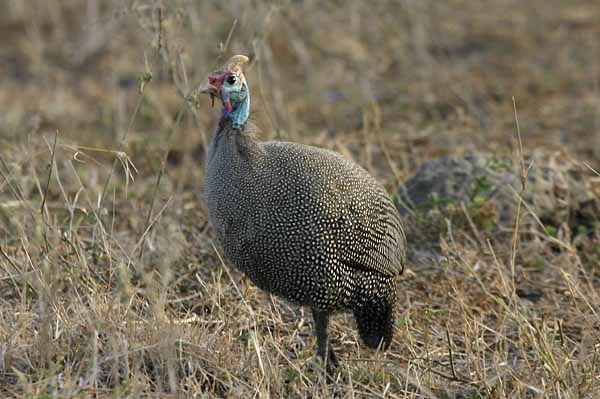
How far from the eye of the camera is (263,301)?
141 inches

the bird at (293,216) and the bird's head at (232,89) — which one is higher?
the bird's head at (232,89)

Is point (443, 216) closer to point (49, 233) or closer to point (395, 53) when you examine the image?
point (49, 233)

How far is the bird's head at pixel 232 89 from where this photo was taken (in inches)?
116

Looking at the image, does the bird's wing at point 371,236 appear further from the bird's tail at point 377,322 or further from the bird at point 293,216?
the bird's tail at point 377,322

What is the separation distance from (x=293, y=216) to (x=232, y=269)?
103 centimetres

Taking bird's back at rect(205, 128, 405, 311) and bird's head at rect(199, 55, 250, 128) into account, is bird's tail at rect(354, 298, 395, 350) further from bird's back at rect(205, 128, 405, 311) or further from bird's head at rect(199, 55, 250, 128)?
bird's head at rect(199, 55, 250, 128)

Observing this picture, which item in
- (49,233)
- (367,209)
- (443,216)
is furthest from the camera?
(443,216)

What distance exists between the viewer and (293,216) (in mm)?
2846

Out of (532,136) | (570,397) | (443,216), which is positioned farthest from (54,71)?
(570,397)

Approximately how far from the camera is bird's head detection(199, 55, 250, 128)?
2.94m

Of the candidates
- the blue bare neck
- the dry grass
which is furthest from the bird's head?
the dry grass

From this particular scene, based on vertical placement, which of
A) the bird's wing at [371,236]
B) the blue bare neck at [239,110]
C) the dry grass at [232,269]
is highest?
the blue bare neck at [239,110]

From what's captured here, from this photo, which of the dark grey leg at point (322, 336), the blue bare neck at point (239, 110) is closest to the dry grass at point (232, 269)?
the dark grey leg at point (322, 336)

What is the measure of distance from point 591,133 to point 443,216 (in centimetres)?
215
